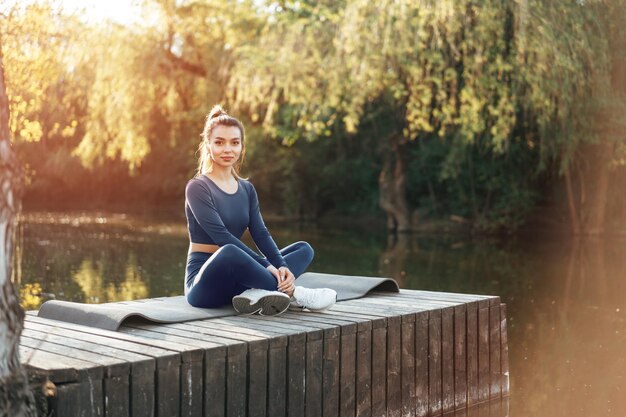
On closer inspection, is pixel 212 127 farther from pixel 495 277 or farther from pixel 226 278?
pixel 495 277

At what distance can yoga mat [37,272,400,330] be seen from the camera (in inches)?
177

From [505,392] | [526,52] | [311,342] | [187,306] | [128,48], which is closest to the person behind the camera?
[311,342]

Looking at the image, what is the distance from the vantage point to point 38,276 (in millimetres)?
11695

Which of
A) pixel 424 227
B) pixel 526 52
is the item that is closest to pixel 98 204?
pixel 424 227

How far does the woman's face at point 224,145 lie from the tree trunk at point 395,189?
19.1 meters

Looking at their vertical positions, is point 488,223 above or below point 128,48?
below

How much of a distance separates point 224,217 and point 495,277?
770 cm

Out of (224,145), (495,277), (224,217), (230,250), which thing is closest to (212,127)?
(224,145)

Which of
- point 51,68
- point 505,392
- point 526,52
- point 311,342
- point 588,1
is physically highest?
point 588,1

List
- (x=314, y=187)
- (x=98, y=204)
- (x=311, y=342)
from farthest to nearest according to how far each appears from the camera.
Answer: (x=98, y=204) → (x=314, y=187) → (x=311, y=342)

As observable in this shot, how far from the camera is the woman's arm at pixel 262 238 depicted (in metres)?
5.41

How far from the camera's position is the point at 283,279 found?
5113mm

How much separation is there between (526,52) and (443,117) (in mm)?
2424

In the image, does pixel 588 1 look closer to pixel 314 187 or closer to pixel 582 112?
pixel 582 112
